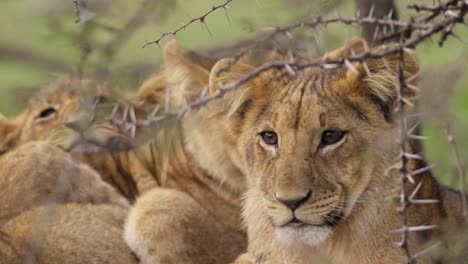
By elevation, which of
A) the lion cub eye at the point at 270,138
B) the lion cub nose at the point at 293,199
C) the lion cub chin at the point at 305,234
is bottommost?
the lion cub chin at the point at 305,234

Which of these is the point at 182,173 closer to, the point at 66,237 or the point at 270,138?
the point at 66,237

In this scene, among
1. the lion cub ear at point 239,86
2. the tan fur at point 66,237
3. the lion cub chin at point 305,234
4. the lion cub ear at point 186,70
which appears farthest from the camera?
the lion cub ear at point 186,70

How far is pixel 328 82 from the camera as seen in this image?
4.59m

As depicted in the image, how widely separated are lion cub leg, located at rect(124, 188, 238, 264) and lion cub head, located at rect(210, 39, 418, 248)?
0.87 metres

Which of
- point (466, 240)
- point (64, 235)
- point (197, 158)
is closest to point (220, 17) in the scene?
point (197, 158)

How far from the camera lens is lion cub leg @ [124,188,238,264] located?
17.9 ft

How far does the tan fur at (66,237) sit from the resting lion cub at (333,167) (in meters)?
0.93

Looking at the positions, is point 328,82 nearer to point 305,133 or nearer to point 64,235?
point 305,133

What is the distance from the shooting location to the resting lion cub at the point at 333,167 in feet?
14.2

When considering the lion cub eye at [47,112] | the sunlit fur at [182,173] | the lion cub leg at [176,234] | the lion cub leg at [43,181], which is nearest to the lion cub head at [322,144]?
the sunlit fur at [182,173]

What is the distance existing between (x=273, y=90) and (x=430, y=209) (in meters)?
0.78

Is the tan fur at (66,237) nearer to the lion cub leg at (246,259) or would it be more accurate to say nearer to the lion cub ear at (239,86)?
the lion cub leg at (246,259)

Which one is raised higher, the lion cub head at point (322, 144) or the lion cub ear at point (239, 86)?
the lion cub ear at point (239, 86)

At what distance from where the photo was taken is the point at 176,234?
18.1 ft
